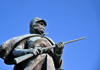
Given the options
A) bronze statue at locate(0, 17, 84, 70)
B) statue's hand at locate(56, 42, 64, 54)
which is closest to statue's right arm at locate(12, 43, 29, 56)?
bronze statue at locate(0, 17, 84, 70)

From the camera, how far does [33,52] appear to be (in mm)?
6812

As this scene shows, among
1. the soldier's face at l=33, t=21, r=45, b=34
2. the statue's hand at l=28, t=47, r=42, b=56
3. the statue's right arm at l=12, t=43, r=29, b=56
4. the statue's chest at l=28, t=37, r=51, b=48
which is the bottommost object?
the statue's hand at l=28, t=47, r=42, b=56

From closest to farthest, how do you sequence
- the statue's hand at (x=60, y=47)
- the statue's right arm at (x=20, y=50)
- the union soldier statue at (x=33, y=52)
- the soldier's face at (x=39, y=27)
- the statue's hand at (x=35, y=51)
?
the statue's hand at (x=35, y=51) < the union soldier statue at (x=33, y=52) < the statue's right arm at (x=20, y=50) < the statue's hand at (x=60, y=47) < the soldier's face at (x=39, y=27)

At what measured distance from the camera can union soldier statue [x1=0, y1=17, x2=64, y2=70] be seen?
697 cm

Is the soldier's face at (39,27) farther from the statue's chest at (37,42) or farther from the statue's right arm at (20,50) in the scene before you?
the statue's right arm at (20,50)

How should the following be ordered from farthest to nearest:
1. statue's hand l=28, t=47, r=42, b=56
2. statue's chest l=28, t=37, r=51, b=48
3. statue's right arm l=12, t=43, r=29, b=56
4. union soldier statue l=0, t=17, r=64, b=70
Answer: statue's chest l=28, t=37, r=51, b=48
statue's right arm l=12, t=43, r=29, b=56
union soldier statue l=0, t=17, r=64, b=70
statue's hand l=28, t=47, r=42, b=56

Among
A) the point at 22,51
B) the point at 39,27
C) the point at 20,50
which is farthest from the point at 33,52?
the point at 39,27

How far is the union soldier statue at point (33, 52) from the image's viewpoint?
→ 274 inches

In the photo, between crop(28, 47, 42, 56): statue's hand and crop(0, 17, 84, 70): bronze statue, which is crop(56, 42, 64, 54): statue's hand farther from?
crop(28, 47, 42, 56): statue's hand

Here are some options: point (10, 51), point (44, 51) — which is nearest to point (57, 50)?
point (44, 51)

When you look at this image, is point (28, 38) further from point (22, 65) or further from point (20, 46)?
point (22, 65)

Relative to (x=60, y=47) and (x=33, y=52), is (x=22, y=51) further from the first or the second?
(x=60, y=47)

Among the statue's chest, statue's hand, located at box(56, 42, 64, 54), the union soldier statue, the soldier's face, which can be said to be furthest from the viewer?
the soldier's face

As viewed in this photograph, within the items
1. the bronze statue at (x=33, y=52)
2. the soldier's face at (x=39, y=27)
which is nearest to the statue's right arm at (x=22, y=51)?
the bronze statue at (x=33, y=52)
